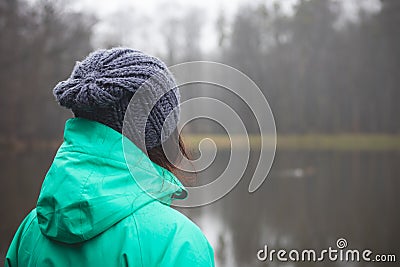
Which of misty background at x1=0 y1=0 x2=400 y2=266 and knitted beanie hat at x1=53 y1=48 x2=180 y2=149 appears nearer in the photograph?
knitted beanie hat at x1=53 y1=48 x2=180 y2=149

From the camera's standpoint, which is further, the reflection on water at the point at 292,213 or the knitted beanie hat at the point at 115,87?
the reflection on water at the point at 292,213

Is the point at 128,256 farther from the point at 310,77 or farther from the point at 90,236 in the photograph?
the point at 310,77

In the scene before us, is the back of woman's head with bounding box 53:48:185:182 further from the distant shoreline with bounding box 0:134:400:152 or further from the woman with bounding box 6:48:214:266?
the distant shoreline with bounding box 0:134:400:152

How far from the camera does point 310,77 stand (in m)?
28.0

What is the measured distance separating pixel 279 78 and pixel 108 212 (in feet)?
90.0

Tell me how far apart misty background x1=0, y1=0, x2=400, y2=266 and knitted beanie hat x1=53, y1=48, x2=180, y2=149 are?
7.08 metres

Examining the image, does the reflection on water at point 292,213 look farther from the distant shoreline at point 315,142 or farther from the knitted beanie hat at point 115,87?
the distant shoreline at point 315,142

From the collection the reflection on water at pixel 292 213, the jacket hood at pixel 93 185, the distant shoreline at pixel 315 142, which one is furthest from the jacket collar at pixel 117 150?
the distant shoreline at pixel 315 142

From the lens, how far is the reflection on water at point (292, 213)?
5867 mm

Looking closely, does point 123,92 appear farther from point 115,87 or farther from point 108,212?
point 108,212

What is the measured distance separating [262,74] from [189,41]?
471 centimetres

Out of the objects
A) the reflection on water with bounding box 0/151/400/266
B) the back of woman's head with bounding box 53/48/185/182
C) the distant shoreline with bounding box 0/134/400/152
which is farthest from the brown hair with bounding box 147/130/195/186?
the distant shoreline with bounding box 0/134/400/152

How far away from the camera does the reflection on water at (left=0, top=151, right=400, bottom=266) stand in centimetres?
587

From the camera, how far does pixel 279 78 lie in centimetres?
2789
